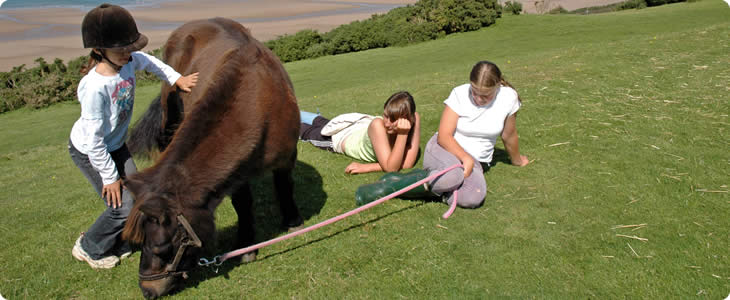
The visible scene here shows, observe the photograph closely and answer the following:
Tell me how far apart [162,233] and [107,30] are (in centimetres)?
150

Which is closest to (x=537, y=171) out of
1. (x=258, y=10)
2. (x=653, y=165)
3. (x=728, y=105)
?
(x=653, y=165)

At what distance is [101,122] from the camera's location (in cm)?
315

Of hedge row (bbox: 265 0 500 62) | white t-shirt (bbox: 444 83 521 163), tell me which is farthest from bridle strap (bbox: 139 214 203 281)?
hedge row (bbox: 265 0 500 62)

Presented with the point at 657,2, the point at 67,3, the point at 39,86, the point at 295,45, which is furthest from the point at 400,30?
the point at 67,3

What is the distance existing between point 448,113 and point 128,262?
3.12 meters

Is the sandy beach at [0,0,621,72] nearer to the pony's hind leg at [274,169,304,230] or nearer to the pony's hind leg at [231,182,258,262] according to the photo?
the pony's hind leg at [274,169,304,230]

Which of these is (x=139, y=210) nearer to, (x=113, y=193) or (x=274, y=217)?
(x=113, y=193)

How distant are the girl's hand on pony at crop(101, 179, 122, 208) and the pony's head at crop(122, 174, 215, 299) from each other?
0.65m

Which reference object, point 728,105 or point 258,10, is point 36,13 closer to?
point 258,10

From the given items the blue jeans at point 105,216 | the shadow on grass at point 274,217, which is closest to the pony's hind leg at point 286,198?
the shadow on grass at point 274,217

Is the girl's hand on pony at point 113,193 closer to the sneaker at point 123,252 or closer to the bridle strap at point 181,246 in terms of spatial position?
the sneaker at point 123,252

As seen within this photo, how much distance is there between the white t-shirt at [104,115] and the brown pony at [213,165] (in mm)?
543

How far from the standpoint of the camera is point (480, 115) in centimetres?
435

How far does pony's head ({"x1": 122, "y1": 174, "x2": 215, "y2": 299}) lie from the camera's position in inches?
105
